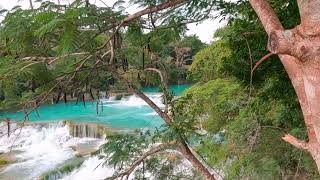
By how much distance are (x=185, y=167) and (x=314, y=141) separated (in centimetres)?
436

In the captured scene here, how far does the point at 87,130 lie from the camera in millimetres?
12258

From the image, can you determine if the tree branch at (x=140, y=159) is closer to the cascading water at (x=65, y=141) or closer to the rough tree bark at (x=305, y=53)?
the rough tree bark at (x=305, y=53)

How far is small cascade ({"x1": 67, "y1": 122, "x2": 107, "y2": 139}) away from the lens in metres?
11.9

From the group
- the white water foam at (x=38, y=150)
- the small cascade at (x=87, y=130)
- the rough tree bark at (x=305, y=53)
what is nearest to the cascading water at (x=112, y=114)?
the small cascade at (x=87, y=130)

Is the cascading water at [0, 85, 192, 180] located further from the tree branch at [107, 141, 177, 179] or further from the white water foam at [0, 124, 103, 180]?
the tree branch at [107, 141, 177, 179]

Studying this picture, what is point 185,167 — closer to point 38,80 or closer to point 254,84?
point 254,84

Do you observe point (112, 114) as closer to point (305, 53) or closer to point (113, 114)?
point (113, 114)

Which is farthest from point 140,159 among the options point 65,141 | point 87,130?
point 87,130

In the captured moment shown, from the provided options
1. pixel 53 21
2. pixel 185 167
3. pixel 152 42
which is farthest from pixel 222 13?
pixel 185 167

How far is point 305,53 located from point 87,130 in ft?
37.2

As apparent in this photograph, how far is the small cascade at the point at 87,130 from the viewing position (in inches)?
470

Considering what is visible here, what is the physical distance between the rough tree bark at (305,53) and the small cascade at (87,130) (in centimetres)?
1059

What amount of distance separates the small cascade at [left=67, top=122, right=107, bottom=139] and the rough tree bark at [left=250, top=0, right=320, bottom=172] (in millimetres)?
10590

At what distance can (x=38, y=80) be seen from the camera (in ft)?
8.94
